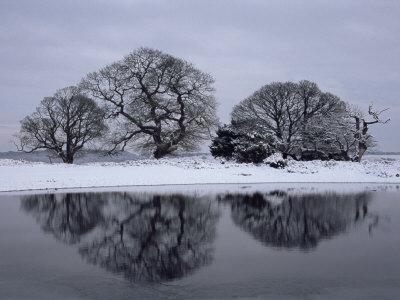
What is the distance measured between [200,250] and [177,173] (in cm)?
2063

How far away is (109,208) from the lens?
1623cm

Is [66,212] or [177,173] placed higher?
[177,173]

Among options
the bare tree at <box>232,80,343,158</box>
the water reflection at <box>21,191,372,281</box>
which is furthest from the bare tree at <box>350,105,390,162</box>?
the water reflection at <box>21,191,372,281</box>

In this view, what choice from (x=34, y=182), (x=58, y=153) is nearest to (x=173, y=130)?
(x=58, y=153)

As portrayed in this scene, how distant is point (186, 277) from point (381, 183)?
84.2 ft

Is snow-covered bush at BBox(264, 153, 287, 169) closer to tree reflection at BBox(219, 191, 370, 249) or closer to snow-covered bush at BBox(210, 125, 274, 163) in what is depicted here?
snow-covered bush at BBox(210, 125, 274, 163)

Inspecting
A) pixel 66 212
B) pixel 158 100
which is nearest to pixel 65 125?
pixel 158 100

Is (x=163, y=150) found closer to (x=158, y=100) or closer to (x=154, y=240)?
(x=158, y=100)

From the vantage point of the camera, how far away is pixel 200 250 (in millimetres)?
9594

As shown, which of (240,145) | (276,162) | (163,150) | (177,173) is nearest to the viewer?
(177,173)

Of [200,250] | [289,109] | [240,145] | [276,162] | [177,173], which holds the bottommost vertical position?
[200,250]

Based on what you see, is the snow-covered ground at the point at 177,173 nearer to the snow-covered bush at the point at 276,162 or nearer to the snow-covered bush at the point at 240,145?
the snow-covered bush at the point at 276,162

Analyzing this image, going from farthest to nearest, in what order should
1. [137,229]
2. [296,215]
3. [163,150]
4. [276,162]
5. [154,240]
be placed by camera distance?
[163,150], [276,162], [296,215], [137,229], [154,240]

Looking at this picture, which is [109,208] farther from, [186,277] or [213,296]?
[213,296]
